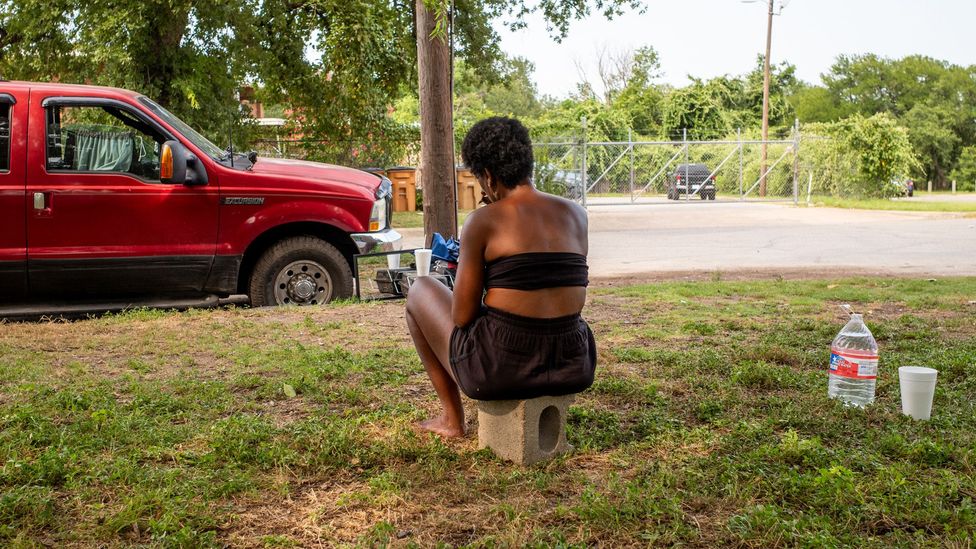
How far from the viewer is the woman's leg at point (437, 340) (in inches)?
160

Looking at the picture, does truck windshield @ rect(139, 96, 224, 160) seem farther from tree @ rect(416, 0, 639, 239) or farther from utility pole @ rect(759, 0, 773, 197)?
utility pole @ rect(759, 0, 773, 197)

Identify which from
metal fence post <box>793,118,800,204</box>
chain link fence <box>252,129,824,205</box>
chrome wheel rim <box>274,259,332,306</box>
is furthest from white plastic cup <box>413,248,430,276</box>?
metal fence post <box>793,118,800,204</box>

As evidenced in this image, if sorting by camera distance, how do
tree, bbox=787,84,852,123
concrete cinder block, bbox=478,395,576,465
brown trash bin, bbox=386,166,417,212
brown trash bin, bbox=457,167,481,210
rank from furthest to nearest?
tree, bbox=787,84,852,123, brown trash bin, bbox=457,167,481,210, brown trash bin, bbox=386,166,417,212, concrete cinder block, bbox=478,395,576,465

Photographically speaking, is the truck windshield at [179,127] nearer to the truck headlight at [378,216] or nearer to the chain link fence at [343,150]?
the truck headlight at [378,216]

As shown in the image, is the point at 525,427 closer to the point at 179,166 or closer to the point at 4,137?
the point at 179,166

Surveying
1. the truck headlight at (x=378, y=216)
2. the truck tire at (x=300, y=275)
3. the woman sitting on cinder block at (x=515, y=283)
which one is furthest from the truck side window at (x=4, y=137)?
the woman sitting on cinder block at (x=515, y=283)

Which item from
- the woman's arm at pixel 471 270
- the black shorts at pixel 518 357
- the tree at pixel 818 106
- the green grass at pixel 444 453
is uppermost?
the tree at pixel 818 106

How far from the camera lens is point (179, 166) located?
8023 millimetres

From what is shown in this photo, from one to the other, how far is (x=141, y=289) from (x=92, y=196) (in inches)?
35.9

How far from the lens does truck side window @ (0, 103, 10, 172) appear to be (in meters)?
7.73

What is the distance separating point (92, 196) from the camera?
789 centimetres

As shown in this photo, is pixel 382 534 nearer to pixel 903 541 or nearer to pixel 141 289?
pixel 903 541

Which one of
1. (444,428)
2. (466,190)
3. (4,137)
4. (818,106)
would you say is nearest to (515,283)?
(444,428)

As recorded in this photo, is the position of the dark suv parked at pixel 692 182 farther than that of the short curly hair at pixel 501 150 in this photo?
Yes
